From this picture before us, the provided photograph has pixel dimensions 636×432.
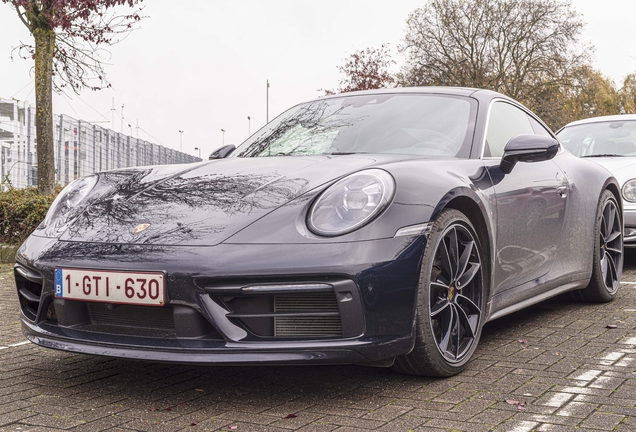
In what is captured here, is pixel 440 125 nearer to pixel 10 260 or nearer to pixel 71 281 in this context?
pixel 71 281

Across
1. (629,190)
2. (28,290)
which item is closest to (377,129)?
(28,290)

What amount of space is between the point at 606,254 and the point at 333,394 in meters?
3.00

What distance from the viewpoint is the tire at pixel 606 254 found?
5.09 m

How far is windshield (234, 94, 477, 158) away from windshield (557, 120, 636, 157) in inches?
181

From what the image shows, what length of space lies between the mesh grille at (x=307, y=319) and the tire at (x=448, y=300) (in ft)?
1.26

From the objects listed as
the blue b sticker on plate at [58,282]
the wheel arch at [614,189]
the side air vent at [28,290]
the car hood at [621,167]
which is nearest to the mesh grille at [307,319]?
the blue b sticker on plate at [58,282]

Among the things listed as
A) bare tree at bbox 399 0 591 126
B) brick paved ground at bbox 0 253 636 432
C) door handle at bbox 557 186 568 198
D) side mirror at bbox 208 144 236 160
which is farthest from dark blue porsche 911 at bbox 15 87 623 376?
bare tree at bbox 399 0 591 126

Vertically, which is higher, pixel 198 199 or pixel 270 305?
pixel 198 199

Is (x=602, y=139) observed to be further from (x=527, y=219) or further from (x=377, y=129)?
(x=377, y=129)

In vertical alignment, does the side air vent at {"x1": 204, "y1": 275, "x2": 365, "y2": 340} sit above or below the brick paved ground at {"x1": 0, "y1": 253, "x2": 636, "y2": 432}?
above

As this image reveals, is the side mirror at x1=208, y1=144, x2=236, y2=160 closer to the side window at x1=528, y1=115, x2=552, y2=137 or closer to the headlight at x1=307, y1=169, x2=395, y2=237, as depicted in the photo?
the headlight at x1=307, y1=169, x2=395, y2=237

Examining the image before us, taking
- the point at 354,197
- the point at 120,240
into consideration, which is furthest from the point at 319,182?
the point at 120,240

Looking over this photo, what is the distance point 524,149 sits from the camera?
3812 millimetres

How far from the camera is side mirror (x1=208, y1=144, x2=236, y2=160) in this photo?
4582 millimetres
